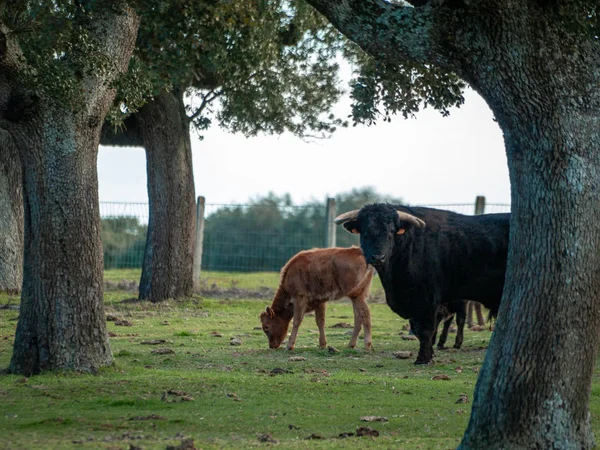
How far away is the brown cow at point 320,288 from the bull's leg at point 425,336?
5.35 feet

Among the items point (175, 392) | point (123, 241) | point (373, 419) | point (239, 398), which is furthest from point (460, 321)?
point (123, 241)

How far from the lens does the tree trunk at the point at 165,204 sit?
21.1 meters

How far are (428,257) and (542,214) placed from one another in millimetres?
6463

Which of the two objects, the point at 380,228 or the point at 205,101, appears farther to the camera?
the point at 205,101

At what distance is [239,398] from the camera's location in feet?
31.4

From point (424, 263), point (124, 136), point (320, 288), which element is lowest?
point (320, 288)

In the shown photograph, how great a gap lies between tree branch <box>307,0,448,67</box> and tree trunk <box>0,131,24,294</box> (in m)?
15.2

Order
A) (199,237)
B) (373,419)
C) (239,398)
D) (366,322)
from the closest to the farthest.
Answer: (373,419), (239,398), (366,322), (199,237)

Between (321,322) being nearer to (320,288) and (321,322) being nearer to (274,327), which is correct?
(320,288)

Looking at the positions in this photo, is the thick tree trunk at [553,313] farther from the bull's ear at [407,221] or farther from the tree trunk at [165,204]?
the tree trunk at [165,204]

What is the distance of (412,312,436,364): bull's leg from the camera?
41.8 ft

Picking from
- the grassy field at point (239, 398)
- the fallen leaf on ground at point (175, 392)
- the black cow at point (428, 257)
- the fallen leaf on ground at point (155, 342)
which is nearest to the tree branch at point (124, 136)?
the grassy field at point (239, 398)

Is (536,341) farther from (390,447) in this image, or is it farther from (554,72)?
(554,72)

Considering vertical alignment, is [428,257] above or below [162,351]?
above
